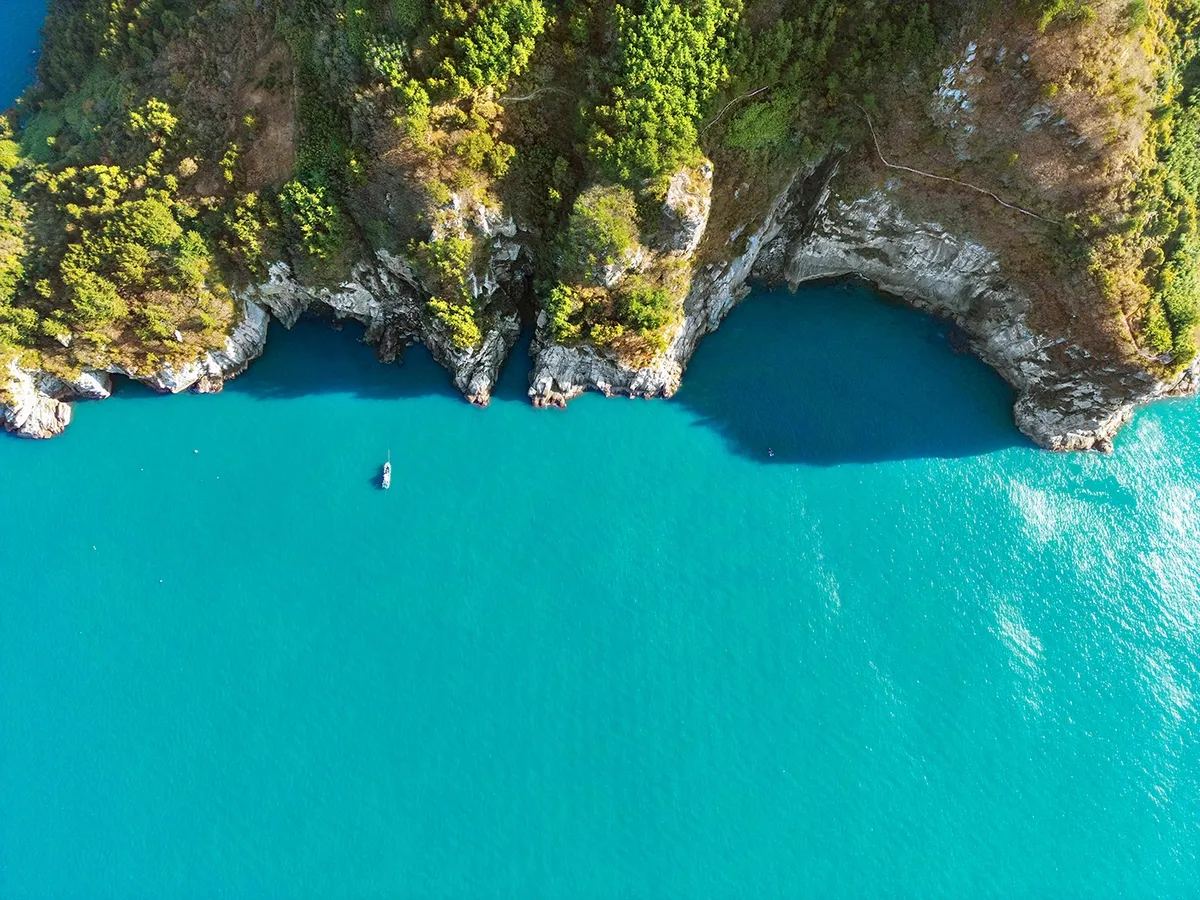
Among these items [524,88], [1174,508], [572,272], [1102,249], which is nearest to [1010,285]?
[1102,249]

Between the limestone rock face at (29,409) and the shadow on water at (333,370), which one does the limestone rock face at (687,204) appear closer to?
the shadow on water at (333,370)

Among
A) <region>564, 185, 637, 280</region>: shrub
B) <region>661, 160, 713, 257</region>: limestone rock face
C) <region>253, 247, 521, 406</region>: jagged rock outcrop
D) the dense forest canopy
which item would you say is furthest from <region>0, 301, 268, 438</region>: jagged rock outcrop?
<region>661, 160, 713, 257</region>: limestone rock face

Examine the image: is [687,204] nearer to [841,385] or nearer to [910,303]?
[841,385]

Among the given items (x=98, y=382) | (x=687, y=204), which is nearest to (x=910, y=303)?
(x=687, y=204)

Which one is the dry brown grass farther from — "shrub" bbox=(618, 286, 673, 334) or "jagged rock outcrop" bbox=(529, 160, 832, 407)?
"shrub" bbox=(618, 286, 673, 334)

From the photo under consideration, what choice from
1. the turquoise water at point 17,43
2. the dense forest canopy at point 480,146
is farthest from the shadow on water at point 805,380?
the turquoise water at point 17,43

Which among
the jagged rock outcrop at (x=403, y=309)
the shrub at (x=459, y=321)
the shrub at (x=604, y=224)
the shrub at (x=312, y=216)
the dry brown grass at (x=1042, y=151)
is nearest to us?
the dry brown grass at (x=1042, y=151)

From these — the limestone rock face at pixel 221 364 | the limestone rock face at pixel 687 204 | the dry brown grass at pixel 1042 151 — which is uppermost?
the dry brown grass at pixel 1042 151
